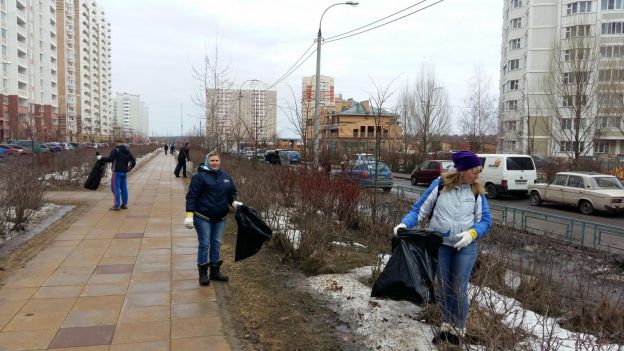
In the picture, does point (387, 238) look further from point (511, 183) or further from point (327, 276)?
point (511, 183)

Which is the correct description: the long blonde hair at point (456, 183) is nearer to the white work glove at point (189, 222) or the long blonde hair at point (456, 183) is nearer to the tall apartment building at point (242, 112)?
the white work glove at point (189, 222)

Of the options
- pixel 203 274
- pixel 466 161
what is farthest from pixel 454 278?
pixel 203 274

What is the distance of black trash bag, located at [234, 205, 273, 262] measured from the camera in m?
5.74

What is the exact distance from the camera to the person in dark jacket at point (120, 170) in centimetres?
1126

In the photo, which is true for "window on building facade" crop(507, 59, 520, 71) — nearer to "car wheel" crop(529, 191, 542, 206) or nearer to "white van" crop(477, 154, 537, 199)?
"white van" crop(477, 154, 537, 199)

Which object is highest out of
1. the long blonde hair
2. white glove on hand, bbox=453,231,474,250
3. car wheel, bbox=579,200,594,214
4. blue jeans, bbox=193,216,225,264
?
the long blonde hair

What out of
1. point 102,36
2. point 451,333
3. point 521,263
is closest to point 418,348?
point 451,333

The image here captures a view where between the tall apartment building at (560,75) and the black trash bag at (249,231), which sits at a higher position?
the tall apartment building at (560,75)

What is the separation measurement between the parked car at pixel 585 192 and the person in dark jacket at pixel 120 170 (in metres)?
14.1

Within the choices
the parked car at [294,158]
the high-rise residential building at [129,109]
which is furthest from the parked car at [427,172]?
the high-rise residential building at [129,109]

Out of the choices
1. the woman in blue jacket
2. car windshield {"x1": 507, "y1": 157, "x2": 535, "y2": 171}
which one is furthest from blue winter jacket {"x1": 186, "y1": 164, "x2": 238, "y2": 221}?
car windshield {"x1": 507, "y1": 157, "x2": 535, "y2": 171}

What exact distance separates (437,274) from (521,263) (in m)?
2.34

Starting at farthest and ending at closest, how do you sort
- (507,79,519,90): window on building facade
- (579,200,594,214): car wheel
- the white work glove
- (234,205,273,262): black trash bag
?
(507,79,519,90): window on building facade
(579,200,594,214): car wheel
(234,205,273,262): black trash bag
the white work glove

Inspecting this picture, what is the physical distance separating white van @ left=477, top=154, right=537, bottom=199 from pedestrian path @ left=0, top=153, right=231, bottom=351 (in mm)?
14658
